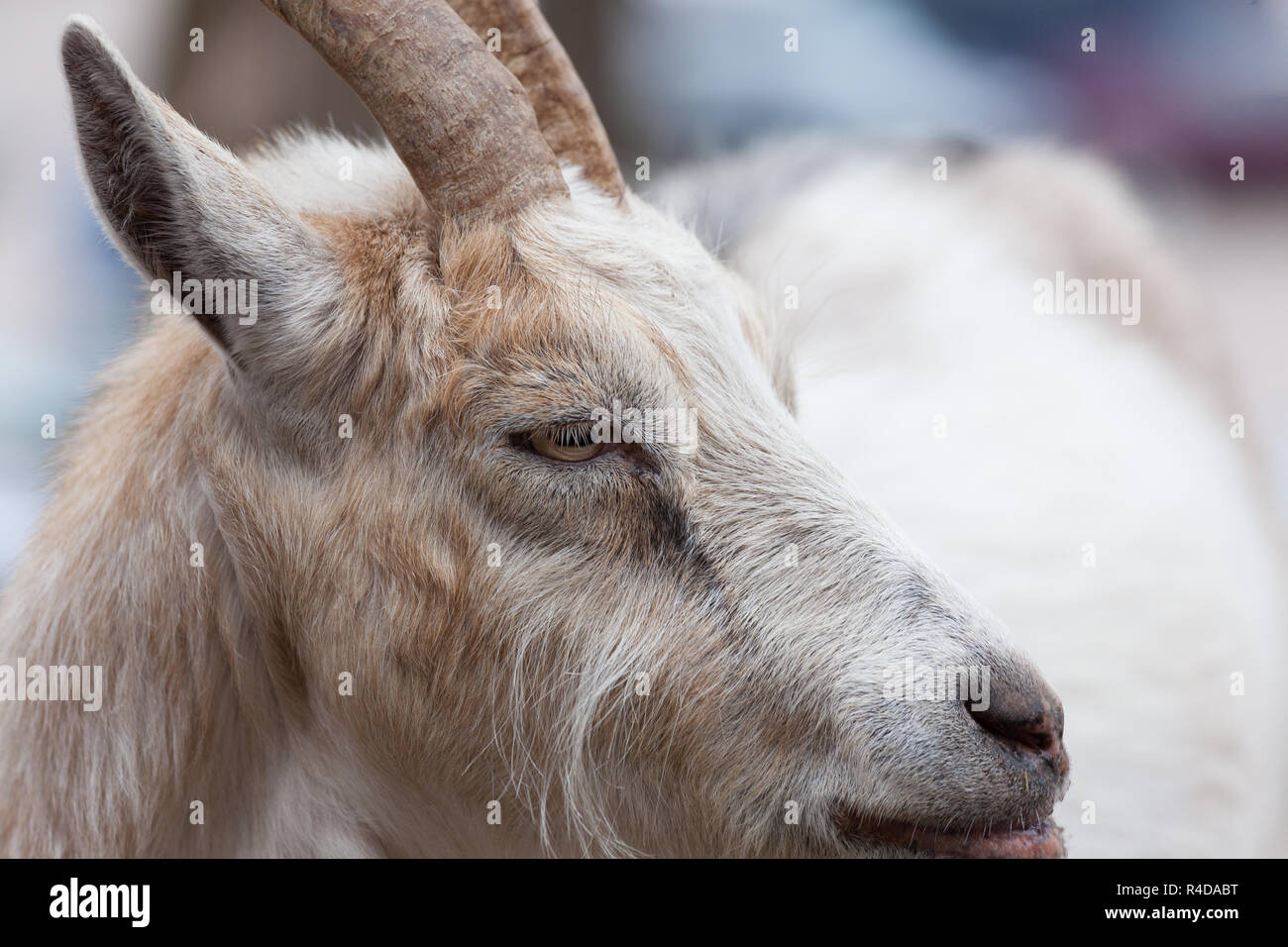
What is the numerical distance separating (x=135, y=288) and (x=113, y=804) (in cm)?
133

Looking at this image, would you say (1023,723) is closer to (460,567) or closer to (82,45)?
(460,567)

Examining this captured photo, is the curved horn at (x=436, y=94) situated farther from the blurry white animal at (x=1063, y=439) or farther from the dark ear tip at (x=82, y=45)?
the blurry white animal at (x=1063, y=439)

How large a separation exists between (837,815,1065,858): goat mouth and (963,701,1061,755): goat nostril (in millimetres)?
142

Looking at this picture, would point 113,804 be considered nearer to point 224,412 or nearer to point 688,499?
point 224,412

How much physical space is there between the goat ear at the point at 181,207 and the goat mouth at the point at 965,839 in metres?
1.38

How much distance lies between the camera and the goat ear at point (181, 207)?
1833 mm

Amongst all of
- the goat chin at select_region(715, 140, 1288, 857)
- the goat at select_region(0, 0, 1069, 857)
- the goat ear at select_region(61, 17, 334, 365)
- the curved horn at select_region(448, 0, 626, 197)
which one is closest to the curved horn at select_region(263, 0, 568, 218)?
the goat at select_region(0, 0, 1069, 857)

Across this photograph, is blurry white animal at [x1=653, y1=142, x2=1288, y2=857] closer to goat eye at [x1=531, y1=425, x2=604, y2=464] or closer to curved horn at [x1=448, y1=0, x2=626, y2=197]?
curved horn at [x1=448, y1=0, x2=626, y2=197]

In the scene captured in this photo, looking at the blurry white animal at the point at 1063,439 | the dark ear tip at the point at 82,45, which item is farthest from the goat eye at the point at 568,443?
the blurry white animal at the point at 1063,439

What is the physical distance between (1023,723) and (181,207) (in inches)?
64.5

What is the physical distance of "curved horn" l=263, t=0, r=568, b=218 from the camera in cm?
212

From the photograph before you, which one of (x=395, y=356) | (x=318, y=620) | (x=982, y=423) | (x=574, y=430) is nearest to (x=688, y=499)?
(x=574, y=430)

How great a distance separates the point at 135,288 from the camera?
9.52 feet

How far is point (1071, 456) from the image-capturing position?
392 cm
